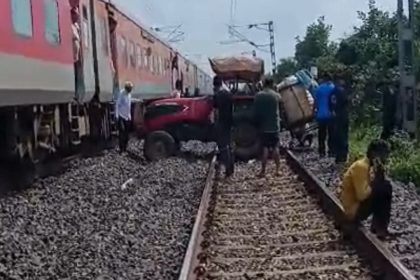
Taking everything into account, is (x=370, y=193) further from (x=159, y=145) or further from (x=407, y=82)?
(x=407, y=82)

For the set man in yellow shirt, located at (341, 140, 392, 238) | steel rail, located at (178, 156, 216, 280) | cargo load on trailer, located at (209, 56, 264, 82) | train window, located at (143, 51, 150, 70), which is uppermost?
train window, located at (143, 51, 150, 70)

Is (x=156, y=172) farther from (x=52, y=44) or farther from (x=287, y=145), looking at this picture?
(x=287, y=145)

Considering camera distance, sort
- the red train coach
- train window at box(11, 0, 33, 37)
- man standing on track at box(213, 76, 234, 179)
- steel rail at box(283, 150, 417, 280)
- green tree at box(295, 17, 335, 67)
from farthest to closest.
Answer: green tree at box(295, 17, 335, 67) < man standing on track at box(213, 76, 234, 179) < the red train coach < train window at box(11, 0, 33, 37) < steel rail at box(283, 150, 417, 280)

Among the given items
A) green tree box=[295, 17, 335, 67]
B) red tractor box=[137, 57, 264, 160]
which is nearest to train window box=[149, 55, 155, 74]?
red tractor box=[137, 57, 264, 160]

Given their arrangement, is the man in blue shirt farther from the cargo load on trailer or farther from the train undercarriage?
the cargo load on trailer

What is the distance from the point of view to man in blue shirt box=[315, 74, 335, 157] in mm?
18719

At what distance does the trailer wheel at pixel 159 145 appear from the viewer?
68.0ft

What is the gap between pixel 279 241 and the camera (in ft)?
32.6

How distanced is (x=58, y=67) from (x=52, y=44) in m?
0.49

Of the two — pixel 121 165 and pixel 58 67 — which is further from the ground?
pixel 58 67

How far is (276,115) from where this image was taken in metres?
16.2

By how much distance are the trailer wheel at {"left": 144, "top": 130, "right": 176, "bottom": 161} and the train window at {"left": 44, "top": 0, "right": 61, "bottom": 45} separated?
649 centimetres

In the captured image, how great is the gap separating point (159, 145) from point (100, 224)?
9.62 meters

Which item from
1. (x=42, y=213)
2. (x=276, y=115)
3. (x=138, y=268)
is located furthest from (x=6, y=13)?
(x=276, y=115)
